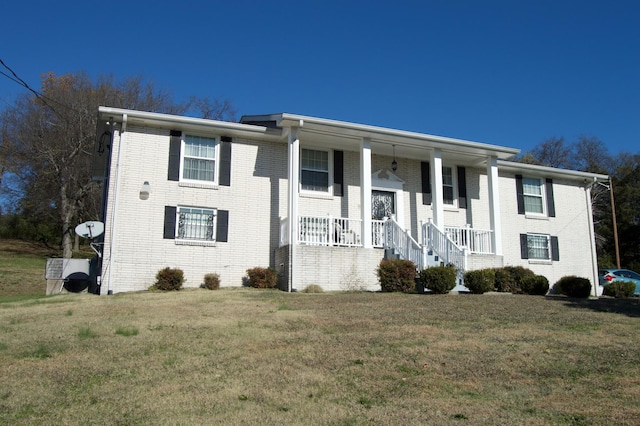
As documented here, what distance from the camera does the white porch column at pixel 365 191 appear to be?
15672mm

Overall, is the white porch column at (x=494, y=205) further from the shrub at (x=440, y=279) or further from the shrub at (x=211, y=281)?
the shrub at (x=211, y=281)

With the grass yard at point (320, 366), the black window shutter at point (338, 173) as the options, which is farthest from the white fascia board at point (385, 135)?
the grass yard at point (320, 366)

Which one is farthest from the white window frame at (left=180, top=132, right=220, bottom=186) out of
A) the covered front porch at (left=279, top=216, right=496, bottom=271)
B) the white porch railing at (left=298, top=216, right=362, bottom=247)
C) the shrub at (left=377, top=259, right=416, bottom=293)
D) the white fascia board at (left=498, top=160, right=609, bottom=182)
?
the white fascia board at (left=498, top=160, right=609, bottom=182)

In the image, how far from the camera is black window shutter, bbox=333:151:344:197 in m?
17.2

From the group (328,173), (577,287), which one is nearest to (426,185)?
(328,173)

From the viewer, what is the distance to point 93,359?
640 centimetres

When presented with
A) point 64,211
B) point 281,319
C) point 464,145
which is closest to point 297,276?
point 281,319

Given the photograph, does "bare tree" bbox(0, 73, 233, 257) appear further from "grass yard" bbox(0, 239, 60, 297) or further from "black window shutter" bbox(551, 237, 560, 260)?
"black window shutter" bbox(551, 237, 560, 260)

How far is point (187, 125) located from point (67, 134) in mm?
15270

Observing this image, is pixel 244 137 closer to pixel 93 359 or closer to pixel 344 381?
pixel 93 359

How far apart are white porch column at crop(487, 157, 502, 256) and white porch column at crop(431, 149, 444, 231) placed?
1.88m

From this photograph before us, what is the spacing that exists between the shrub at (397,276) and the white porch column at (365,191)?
197cm

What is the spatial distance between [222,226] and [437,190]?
21.8 ft

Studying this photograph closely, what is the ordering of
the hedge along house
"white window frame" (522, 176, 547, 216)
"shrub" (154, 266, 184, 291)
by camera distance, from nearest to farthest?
"shrub" (154, 266, 184, 291) → the hedge along house → "white window frame" (522, 176, 547, 216)
